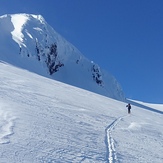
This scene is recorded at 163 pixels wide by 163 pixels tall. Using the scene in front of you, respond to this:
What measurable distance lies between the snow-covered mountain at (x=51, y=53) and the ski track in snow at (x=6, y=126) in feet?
256

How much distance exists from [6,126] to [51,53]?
371ft

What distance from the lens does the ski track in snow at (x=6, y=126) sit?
325 inches

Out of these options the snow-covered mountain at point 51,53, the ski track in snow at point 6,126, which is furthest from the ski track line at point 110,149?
the snow-covered mountain at point 51,53

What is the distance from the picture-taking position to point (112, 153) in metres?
9.21

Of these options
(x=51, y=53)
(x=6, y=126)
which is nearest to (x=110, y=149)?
(x=6, y=126)

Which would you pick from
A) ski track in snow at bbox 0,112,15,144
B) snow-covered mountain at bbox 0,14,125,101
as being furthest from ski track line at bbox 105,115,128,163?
snow-covered mountain at bbox 0,14,125,101

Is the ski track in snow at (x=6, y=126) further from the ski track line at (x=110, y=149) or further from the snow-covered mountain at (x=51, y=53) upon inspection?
the snow-covered mountain at (x=51, y=53)

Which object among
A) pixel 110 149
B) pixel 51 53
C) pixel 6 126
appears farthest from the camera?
pixel 51 53

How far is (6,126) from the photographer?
9555 millimetres

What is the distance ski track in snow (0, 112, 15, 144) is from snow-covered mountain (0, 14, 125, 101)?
77.9m

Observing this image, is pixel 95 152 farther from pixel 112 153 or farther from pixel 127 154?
pixel 127 154

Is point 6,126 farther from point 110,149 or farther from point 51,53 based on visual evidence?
point 51,53

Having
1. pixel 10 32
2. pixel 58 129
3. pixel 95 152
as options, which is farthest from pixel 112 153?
pixel 10 32

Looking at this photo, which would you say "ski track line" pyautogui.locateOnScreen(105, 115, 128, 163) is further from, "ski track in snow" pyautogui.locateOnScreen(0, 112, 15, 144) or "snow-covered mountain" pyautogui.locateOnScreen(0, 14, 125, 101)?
"snow-covered mountain" pyautogui.locateOnScreen(0, 14, 125, 101)
